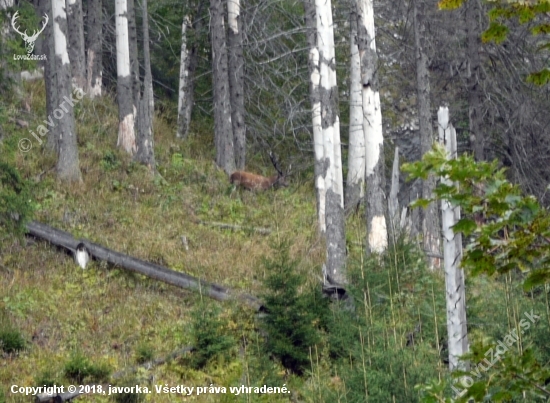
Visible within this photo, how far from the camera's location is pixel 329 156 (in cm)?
1428

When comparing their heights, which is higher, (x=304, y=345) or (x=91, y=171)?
(x=91, y=171)

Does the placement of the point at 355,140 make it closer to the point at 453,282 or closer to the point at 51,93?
the point at 51,93

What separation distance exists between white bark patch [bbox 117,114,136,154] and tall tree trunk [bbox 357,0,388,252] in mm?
8764

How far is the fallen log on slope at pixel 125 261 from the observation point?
44.9 feet

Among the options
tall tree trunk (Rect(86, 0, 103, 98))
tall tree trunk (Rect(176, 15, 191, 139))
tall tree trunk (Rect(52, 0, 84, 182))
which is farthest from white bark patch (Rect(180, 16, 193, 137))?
tall tree trunk (Rect(52, 0, 84, 182))

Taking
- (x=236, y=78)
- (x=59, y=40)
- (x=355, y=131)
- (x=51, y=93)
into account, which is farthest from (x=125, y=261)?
(x=236, y=78)

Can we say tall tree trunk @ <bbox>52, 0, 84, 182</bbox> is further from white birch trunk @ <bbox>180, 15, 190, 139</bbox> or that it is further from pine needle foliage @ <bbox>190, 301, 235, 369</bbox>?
pine needle foliage @ <bbox>190, 301, 235, 369</bbox>

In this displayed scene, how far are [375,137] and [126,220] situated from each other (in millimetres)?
5731

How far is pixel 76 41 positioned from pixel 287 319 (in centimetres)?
1354

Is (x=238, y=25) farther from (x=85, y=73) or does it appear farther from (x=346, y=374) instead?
(x=346, y=374)

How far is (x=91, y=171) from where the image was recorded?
18.9 meters

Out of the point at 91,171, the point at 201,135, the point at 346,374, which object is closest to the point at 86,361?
the point at 346,374

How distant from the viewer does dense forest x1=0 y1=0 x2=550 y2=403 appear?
6.42 meters

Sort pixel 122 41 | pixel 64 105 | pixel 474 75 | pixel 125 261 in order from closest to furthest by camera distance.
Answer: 1. pixel 125 261
2. pixel 64 105
3. pixel 474 75
4. pixel 122 41
